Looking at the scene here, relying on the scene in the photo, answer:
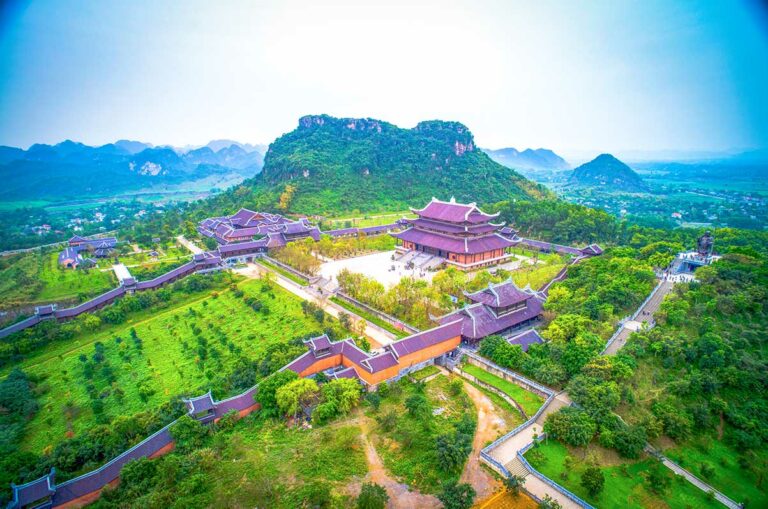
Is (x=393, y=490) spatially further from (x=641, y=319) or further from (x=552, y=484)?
(x=641, y=319)

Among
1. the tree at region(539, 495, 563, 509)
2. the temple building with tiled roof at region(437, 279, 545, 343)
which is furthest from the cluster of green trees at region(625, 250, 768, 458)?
the temple building with tiled roof at region(437, 279, 545, 343)

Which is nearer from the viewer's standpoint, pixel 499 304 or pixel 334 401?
pixel 334 401

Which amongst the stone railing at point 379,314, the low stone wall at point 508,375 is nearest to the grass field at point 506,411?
the low stone wall at point 508,375

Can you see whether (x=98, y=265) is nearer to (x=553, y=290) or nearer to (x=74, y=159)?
(x=553, y=290)

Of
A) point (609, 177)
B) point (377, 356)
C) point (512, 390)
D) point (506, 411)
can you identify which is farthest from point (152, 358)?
point (609, 177)

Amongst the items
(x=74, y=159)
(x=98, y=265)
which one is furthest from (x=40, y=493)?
(x=74, y=159)

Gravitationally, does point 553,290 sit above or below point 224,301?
above
